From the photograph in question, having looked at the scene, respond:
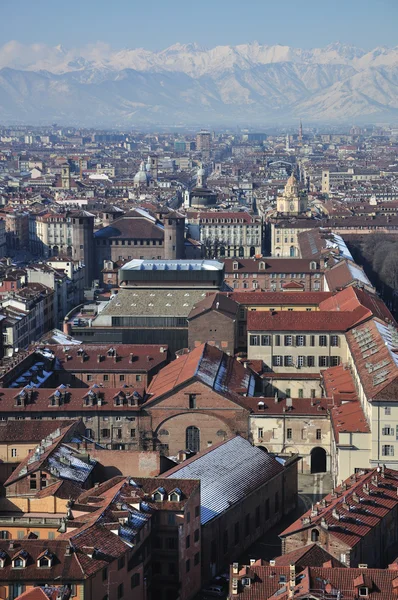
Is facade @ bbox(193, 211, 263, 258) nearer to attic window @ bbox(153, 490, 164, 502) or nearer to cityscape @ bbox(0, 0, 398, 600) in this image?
cityscape @ bbox(0, 0, 398, 600)

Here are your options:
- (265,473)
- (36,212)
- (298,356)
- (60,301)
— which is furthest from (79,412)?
(36,212)

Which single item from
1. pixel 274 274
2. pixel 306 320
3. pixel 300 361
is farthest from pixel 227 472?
pixel 274 274

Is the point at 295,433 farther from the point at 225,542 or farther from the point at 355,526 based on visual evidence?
the point at 355,526

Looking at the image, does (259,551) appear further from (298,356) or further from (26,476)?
(298,356)

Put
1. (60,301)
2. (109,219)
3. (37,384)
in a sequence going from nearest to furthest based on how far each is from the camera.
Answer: (37,384) < (60,301) < (109,219)

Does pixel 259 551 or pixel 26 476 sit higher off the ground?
pixel 26 476

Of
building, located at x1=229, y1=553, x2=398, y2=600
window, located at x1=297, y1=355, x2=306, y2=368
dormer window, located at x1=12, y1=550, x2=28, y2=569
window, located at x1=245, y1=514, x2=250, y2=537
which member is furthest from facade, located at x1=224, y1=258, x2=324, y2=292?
dormer window, located at x1=12, y1=550, x2=28, y2=569

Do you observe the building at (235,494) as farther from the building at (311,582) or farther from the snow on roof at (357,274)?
the snow on roof at (357,274)
